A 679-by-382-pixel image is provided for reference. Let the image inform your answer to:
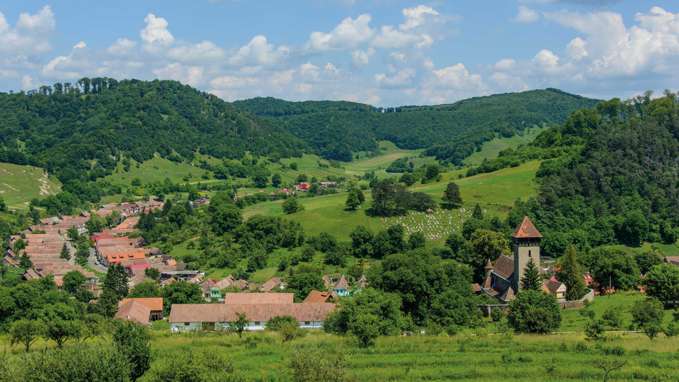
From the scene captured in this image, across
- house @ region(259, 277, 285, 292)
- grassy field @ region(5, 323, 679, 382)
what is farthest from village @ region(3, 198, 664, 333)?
grassy field @ region(5, 323, 679, 382)

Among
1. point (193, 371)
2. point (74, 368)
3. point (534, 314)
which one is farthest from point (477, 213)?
point (74, 368)

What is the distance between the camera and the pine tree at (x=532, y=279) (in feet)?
216

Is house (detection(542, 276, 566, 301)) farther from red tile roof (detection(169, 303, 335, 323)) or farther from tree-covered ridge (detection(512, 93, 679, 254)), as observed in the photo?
tree-covered ridge (detection(512, 93, 679, 254))

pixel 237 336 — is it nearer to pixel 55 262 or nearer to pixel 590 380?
pixel 590 380

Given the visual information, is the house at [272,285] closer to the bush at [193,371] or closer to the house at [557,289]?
the house at [557,289]

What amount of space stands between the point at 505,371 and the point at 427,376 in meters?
4.45

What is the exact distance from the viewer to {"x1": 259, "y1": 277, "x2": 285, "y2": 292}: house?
3227 inches

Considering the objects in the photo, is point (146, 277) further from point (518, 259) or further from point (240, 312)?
point (518, 259)

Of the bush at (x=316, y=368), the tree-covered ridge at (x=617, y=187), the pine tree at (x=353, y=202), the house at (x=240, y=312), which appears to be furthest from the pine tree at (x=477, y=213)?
the bush at (x=316, y=368)

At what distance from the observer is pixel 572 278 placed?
6612 centimetres

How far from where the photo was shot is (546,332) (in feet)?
175

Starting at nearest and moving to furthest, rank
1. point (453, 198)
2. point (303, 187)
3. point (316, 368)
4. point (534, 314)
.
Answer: point (316, 368)
point (534, 314)
point (453, 198)
point (303, 187)

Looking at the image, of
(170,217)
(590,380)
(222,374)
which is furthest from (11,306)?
(170,217)

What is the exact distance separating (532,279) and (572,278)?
12.0ft
